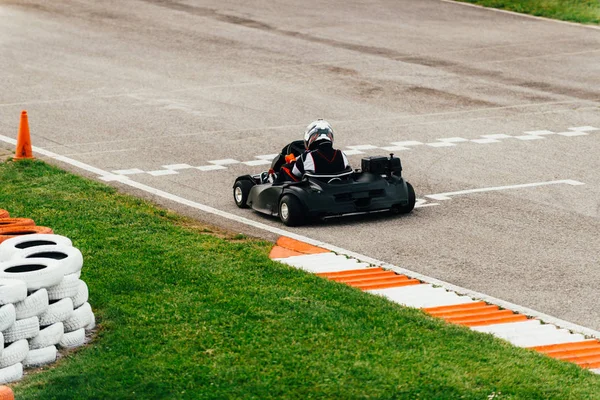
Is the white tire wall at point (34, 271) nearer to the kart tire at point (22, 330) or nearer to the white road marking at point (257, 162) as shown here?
the kart tire at point (22, 330)

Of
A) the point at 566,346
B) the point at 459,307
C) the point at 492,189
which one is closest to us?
the point at 566,346

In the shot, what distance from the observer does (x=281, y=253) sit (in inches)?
546

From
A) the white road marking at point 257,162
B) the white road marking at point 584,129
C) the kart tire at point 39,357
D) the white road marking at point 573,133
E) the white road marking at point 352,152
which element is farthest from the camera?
the white road marking at point 584,129

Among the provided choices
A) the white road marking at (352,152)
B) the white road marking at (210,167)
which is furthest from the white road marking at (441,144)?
the white road marking at (210,167)

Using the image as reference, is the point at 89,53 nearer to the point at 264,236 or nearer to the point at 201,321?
the point at 264,236

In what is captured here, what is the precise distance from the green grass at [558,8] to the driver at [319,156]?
66.1 ft

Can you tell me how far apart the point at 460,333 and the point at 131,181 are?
317 inches

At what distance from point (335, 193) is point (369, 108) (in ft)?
28.3

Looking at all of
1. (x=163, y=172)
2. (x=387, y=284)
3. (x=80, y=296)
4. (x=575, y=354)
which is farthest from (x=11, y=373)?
(x=163, y=172)

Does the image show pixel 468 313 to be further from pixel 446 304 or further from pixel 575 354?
pixel 575 354

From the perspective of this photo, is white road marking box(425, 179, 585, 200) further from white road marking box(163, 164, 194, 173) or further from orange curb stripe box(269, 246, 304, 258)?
white road marking box(163, 164, 194, 173)

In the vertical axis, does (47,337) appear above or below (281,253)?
above

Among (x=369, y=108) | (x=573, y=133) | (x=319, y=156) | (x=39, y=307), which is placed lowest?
(x=573, y=133)

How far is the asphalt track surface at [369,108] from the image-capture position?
47.9 feet
